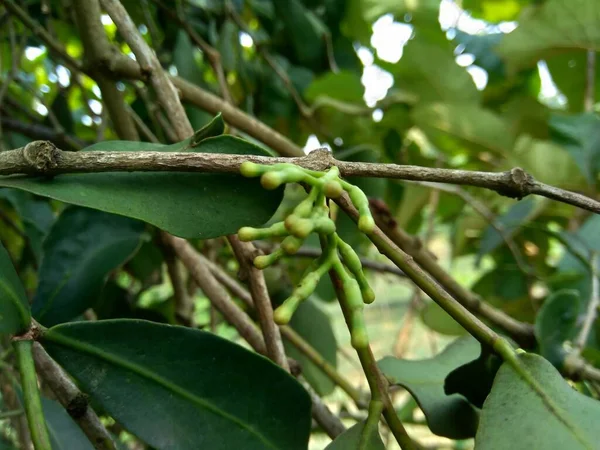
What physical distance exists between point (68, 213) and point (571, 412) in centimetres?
37

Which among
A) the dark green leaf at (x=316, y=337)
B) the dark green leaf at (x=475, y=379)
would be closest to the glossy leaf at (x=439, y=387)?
the dark green leaf at (x=475, y=379)

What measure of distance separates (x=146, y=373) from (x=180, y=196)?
9cm

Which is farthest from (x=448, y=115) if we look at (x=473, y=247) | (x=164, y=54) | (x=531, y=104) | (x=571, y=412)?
(x=571, y=412)

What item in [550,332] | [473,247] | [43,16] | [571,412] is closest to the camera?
[571,412]

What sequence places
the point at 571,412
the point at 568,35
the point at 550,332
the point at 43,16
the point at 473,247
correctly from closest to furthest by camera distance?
the point at 571,412, the point at 550,332, the point at 43,16, the point at 568,35, the point at 473,247

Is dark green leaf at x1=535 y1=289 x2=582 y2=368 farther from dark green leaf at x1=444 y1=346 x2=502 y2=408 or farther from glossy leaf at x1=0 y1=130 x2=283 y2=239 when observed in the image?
glossy leaf at x1=0 y1=130 x2=283 y2=239

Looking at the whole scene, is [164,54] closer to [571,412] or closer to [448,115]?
[448,115]

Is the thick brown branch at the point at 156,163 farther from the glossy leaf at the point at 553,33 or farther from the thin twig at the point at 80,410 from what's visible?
the glossy leaf at the point at 553,33

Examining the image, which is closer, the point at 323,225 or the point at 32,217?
the point at 323,225

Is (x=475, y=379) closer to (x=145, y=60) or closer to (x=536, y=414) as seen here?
(x=536, y=414)

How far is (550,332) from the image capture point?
1.35ft

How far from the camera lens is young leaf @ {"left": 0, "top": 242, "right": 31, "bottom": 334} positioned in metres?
0.28

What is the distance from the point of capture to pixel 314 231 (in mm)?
250

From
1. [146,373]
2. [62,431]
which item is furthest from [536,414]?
[62,431]
